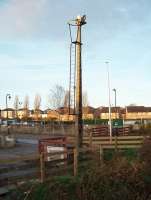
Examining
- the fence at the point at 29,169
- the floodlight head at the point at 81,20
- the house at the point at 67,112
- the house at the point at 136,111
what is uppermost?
the floodlight head at the point at 81,20

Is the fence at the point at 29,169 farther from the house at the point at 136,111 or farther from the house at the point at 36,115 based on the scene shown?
the house at the point at 136,111

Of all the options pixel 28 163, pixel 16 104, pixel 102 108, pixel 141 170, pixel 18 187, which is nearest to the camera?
pixel 141 170

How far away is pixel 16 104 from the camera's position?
119938 millimetres

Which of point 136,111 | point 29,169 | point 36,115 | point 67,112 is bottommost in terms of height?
point 29,169

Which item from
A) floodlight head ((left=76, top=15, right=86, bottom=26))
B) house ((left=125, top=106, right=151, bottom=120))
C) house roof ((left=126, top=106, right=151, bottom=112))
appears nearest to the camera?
floodlight head ((left=76, top=15, right=86, bottom=26))

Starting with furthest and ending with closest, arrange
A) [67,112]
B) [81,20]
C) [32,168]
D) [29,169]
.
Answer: [67,112] < [81,20] < [29,169] < [32,168]

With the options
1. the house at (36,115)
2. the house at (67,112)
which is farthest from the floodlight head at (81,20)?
the house at (36,115)

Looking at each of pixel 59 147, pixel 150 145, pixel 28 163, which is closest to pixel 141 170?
pixel 150 145

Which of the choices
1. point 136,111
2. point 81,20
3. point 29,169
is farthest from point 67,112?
point 136,111

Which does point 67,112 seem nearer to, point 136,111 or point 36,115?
point 36,115

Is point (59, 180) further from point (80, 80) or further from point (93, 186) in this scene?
point (80, 80)

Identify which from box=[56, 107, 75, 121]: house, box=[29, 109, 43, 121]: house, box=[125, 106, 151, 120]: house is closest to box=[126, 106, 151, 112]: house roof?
box=[125, 106, 151, 120]: house

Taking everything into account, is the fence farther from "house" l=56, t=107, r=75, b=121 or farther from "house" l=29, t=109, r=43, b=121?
"house" l=29, t=109, r=43, b=121

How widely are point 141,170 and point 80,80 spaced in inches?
471
